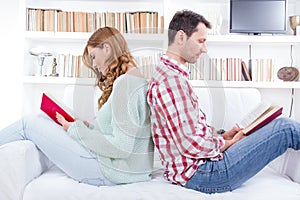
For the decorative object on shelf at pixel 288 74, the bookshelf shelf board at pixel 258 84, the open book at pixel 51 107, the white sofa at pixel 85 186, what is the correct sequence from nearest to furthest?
the white sofa at pixel 85 186, the open book at pixel 51 107, the bookshelf shelf board at pixel 258 84, the decorative object on shelf at pixel 288 74

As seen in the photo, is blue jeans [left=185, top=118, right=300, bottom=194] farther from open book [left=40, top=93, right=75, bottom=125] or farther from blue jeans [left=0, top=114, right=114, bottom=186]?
open book [left=40, top=93, right=75, bottom=125]

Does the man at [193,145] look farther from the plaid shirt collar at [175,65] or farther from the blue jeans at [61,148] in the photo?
the blue jeans at [61,148]

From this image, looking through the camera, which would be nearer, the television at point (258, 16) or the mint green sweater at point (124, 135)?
the mint green sweater at point (124, 135)

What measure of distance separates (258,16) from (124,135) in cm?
201

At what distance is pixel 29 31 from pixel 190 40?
1.79m

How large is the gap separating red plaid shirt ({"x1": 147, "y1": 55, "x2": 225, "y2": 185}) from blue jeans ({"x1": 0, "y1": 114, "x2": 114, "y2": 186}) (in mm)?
274

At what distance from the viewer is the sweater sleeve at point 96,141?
1.71 metres

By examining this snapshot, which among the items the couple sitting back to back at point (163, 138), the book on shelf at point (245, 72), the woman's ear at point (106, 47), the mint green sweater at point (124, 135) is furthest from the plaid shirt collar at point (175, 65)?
the book on shelf at point (245, 72)

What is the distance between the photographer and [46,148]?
5.88 ft

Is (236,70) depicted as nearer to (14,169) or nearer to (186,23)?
(186,23)


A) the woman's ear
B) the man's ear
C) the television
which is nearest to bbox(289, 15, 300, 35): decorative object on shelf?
the television

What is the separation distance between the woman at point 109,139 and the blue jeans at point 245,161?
0.24 metres

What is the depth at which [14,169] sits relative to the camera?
5.48 feet

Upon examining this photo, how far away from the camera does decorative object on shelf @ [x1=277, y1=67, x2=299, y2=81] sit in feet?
10.9
